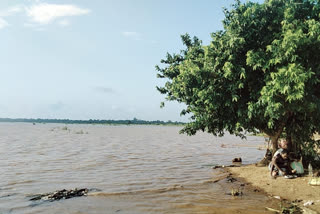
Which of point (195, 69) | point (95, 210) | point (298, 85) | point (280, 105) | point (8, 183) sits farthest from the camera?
point (8, 183)

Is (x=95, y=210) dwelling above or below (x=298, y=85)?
below

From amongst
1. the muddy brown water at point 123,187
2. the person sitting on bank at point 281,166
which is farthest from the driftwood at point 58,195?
the person sitting on bank at point 281,166

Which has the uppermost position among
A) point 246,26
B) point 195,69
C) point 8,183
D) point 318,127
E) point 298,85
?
point 246,26

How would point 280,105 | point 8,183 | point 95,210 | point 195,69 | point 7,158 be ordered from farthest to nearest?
1. point 7,158
2. point 8,183
3. point 195,69
4. point 280,105
5. point 95,210

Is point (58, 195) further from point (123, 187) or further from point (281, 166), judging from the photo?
point (281, 166)

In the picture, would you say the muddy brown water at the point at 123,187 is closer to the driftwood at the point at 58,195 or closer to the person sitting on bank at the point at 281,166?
the driftwood at the point at 58,195

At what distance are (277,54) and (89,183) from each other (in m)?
9.18

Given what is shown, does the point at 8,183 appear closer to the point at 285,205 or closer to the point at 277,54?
the point at 285,205

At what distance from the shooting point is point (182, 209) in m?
8.72

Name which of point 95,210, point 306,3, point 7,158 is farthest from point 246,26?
point 7,158

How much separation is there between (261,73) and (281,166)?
400 cm

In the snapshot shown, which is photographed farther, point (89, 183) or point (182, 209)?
point (89, 183)

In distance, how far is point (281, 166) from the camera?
1199 centimetres

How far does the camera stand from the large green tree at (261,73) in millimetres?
9797
